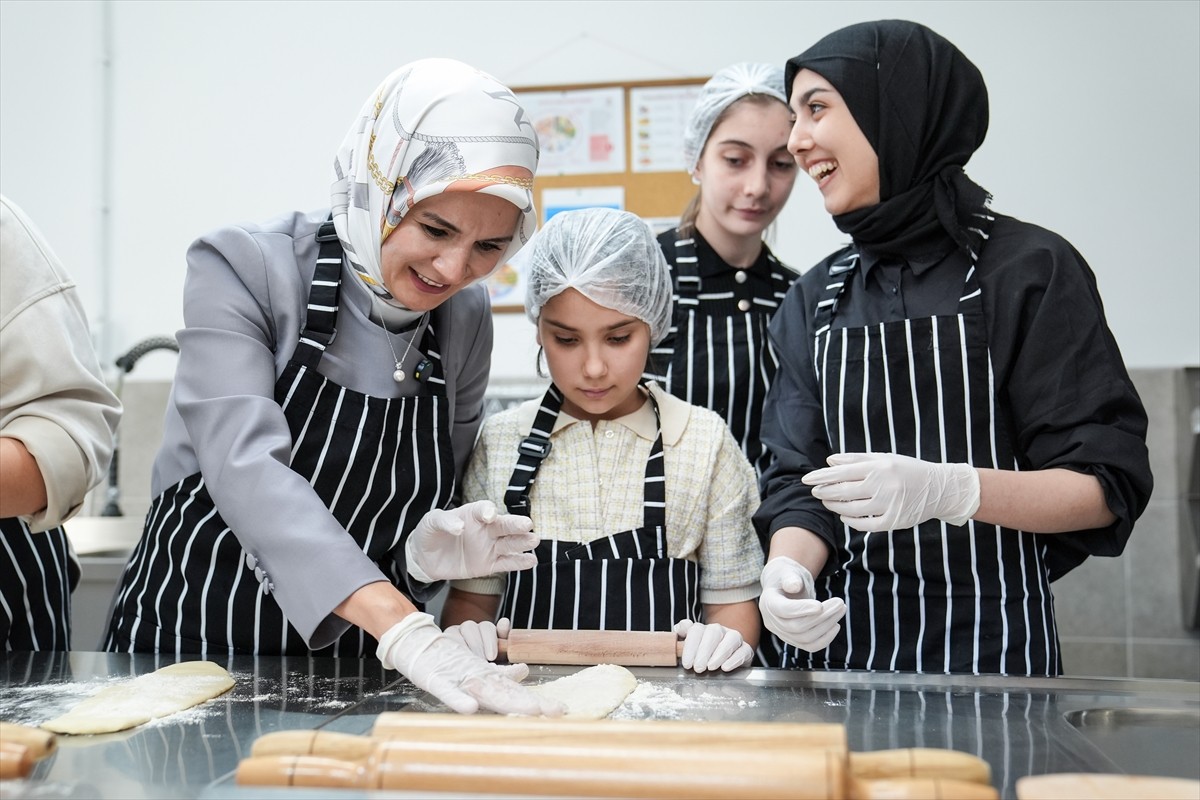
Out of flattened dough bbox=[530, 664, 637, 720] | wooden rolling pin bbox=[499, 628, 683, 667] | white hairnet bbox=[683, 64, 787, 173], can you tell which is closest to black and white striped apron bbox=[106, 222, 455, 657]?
wooden rolling pin bbox=[499, 628, 683, 667]

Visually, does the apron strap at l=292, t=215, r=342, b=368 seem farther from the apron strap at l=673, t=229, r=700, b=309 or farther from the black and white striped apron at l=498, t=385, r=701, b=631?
the apron strap at l=673, t=229, r=700, b=309

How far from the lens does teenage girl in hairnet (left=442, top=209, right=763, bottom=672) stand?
58.1 inches

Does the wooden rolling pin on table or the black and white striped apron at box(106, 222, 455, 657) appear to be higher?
the black and white striped apron at box(106, 222, 455, 657)

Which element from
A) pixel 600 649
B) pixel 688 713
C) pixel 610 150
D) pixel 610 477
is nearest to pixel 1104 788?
pixel 688 713

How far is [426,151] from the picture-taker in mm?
1296

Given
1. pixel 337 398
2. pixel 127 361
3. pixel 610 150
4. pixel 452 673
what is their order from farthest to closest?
pixel 610 150 → pixel 127 361 → pixel 337 398 → pixel 452 673

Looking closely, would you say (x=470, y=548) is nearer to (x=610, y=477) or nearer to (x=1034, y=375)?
(x=610, y=477)

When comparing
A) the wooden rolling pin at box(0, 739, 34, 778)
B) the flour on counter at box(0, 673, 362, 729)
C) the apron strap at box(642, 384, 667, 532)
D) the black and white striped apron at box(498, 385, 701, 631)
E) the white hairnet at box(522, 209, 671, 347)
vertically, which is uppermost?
the white hairnet at box(522, 209, 671, 347)

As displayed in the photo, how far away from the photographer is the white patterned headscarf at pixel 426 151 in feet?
4.24

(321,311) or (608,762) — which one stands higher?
(321,311)

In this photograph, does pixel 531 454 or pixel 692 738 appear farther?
pixel 531 454

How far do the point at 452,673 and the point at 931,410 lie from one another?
2.47 ft

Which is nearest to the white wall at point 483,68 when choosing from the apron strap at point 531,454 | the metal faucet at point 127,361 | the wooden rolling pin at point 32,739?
the metal faucet at point 127,361

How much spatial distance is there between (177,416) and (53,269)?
0.80 ft
